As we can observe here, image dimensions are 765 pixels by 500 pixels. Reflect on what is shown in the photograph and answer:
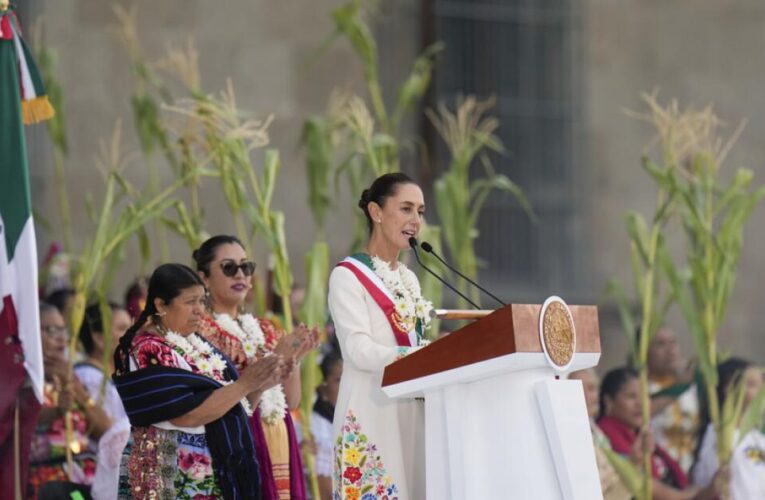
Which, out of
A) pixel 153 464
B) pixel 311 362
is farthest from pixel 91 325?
pixel 153 464

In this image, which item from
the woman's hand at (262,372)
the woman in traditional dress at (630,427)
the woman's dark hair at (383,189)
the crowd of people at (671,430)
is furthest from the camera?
the woman in traditional dress at (630,427)

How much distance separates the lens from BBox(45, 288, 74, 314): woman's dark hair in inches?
272

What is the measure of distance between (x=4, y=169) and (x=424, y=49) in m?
4.88

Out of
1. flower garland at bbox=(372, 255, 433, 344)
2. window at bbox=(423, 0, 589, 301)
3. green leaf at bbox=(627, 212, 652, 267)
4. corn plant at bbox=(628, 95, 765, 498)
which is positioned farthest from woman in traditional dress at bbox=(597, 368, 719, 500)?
flower garland at bbox=(372, 255, 433, 344)

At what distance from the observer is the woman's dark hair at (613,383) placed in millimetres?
7656

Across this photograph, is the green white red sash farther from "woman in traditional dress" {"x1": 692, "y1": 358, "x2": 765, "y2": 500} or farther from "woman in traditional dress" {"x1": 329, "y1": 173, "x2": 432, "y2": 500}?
"woman in traditional dress" {"x1": 692, "y1": 358, "x2": 765, "y2": 500}

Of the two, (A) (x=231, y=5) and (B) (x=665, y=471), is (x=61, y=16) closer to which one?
(A) (x=231, y=5)

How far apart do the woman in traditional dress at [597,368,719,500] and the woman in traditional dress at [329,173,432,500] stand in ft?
10.0

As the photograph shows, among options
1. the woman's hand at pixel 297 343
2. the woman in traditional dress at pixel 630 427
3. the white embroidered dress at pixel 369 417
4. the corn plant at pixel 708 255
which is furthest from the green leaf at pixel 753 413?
the woman's hand at pixel 297 343

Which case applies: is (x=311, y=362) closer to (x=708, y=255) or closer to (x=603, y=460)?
(x=603, y=460)

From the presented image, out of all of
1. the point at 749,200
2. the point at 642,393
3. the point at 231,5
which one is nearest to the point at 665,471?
the point at 642,393

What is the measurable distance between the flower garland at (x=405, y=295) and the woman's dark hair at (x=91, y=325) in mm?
2262

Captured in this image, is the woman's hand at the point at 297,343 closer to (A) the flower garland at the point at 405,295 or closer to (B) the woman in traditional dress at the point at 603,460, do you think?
(A) the flower garland at the point at 405,295

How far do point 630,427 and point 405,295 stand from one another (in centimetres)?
329
